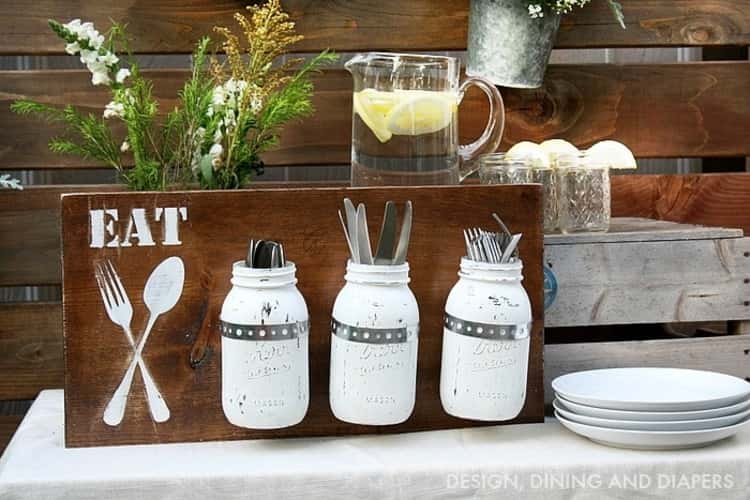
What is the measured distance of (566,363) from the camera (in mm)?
1277

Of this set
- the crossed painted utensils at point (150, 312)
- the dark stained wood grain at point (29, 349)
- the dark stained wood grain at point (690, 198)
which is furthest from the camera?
the dark stained wood grain at point (690, 198)

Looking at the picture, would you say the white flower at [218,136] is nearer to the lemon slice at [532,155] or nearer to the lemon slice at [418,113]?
the lemon slice at [418,113]

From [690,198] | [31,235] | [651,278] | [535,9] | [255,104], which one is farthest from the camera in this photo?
[690,198]

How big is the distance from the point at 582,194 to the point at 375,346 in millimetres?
429

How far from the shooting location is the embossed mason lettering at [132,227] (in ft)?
3.59

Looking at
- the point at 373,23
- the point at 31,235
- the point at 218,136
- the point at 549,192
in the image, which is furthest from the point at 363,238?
the point at 31,235

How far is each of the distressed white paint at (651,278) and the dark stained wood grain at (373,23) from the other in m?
0.44

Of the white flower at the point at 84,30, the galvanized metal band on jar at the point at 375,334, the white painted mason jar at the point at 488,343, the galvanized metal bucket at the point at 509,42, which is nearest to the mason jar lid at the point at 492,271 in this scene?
the white painted mason jar at the point at 488,343

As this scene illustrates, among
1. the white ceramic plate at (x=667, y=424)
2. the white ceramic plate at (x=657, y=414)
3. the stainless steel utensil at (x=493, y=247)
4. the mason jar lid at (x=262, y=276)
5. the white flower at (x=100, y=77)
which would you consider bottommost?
the white ceramic plate at (x=667, y=424)

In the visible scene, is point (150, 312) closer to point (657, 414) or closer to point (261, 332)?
point (261, 332)

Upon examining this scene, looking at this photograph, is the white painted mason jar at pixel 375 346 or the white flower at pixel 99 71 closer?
the white painted mason jar at pixel 375 346

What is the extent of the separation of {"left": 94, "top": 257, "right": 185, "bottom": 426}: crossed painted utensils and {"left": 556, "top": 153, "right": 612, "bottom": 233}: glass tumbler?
1.76ft

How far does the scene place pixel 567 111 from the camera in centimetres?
158

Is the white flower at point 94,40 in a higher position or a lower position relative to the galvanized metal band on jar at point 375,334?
higher
